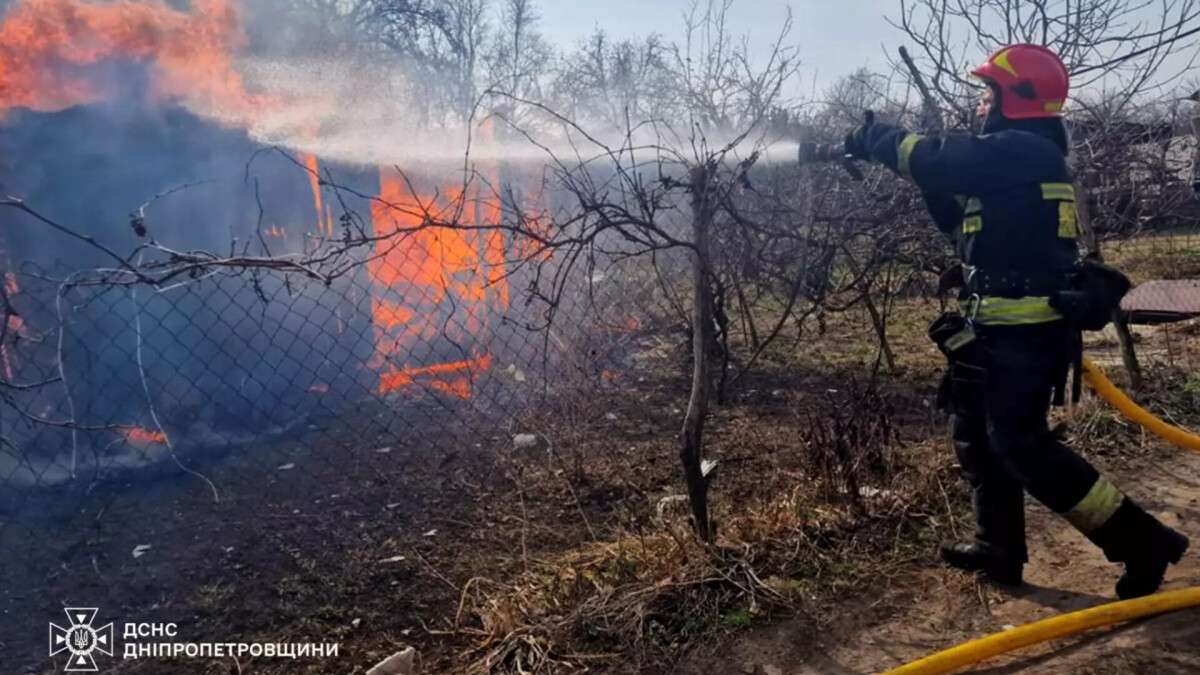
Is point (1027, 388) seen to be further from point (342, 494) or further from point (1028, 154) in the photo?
point (342, 494)

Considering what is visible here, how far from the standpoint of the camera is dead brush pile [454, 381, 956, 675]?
8.81 feet

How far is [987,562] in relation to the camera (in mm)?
3045

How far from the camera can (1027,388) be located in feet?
9.13

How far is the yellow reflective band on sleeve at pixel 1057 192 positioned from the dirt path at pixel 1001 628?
1.47m

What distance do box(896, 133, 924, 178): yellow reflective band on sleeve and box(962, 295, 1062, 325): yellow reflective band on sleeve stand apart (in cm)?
57

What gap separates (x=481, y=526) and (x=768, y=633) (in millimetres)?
1715

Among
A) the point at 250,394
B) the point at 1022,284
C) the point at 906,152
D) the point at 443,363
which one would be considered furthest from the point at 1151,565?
the point at 250,394

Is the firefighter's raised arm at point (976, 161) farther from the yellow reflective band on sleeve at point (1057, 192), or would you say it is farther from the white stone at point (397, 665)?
the white stone at point (397, 665)

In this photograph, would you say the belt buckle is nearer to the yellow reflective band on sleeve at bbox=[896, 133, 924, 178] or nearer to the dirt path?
the yellow reflective band on sleeve at bbox=[896, 133, 924, 178]

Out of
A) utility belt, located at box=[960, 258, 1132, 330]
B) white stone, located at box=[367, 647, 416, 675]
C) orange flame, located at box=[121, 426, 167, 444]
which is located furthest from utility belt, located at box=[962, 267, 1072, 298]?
orange flame, located at box=[121, 426, 167, 444]

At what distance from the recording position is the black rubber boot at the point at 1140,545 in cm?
275

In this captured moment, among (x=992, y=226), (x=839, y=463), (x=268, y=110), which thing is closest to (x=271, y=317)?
(x=268, y=110)

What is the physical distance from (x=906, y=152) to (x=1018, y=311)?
70 centimetres

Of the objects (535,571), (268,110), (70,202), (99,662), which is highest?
(268,110)
